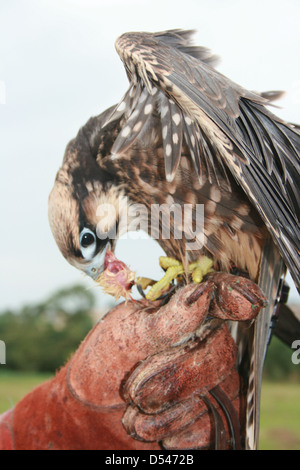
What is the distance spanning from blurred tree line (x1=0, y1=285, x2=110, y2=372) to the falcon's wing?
4.65 m

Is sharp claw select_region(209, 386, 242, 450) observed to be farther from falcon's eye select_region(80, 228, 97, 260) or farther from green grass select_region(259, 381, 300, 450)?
green grass select_region(259, 381, 300, 450)

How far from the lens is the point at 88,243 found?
1.52 meters

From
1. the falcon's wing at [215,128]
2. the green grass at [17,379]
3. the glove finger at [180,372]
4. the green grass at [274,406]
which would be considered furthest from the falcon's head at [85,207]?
the green grass at [17,379]

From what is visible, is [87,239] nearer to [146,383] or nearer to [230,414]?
[146,383]

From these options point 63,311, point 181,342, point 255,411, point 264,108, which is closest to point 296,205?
point 264,108

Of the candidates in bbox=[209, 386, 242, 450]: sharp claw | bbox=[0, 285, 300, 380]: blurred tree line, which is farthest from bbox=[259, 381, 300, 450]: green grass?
bbox=[209, 386, 242, 450]: sharp claw

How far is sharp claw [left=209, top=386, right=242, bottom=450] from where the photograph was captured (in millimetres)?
1496

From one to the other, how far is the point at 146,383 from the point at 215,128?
74 cm

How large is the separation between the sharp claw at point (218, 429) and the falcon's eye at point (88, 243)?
57 centimetres

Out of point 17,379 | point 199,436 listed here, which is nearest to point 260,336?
point 199,436

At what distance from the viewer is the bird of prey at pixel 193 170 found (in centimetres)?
126

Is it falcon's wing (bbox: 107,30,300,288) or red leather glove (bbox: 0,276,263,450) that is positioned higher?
falcon's wing (bbox: 107,30,300,288)
